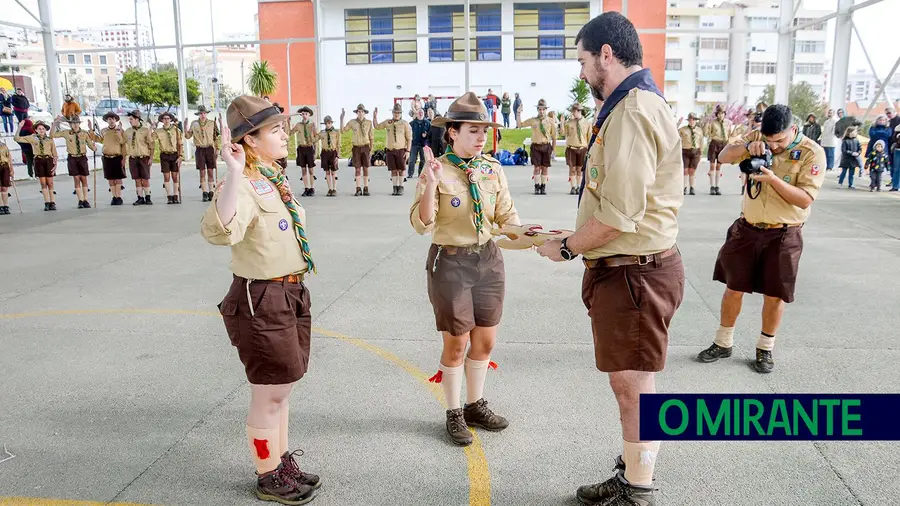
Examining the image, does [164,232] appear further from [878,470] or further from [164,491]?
[878,470]

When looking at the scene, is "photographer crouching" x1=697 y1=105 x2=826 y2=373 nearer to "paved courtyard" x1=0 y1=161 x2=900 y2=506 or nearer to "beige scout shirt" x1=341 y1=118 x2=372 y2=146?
"paved courtyard" x1=0 y1=161 x2=900 y2=506

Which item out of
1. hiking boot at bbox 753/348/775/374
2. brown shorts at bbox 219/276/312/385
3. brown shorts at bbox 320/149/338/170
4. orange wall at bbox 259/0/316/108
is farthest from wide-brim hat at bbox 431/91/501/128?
orange wall at bbox 259/0/316/108

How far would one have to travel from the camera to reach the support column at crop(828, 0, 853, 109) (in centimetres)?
1966

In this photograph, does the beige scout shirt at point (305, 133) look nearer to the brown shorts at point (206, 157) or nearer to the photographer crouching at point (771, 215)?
the brown shorts at point (206, 157)

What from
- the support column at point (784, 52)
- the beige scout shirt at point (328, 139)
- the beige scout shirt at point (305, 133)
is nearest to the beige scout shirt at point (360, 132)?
the beige scout shirt at point (328, 139)

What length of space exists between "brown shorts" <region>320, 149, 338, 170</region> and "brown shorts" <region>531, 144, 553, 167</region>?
4.79 metres

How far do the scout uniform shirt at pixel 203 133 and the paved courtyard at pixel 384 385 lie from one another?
7153 mm

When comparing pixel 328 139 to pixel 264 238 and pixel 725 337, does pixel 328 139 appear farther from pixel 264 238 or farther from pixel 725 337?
pixel 264 238

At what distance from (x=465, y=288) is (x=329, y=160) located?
13.1 metres

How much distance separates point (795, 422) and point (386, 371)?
294 cm

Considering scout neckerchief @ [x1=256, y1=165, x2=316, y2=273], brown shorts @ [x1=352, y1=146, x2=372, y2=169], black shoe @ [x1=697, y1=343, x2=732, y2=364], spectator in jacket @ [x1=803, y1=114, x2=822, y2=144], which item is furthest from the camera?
spectator in jacket @ [x1=803, y1=114, x2=822, y2=144]

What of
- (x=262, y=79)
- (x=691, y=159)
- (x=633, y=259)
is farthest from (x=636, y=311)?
(x=262, y=79)

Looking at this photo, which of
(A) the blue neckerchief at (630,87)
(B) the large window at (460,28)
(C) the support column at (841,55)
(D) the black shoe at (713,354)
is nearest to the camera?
(A) the blue neckerchief at (630,87)

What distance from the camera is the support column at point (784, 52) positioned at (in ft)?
77.6
